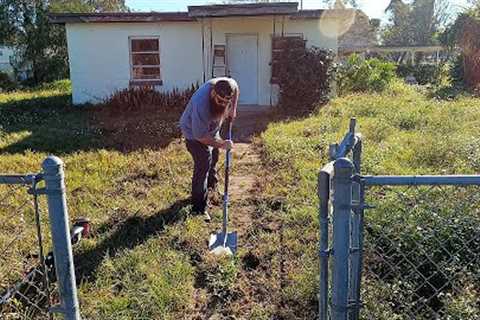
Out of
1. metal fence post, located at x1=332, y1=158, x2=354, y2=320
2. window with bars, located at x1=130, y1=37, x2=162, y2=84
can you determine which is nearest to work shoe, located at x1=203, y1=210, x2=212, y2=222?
metal fence post, located at x1=332, y1=158, x2=354, y2=320

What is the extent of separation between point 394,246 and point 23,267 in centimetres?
316

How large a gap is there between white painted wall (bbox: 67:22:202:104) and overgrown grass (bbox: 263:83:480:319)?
15.5 feet

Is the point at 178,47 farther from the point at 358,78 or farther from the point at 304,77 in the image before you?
the point at 358,78

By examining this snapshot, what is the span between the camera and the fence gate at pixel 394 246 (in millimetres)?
1862

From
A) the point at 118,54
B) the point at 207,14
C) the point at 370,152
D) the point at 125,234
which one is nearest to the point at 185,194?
the point at 125,234

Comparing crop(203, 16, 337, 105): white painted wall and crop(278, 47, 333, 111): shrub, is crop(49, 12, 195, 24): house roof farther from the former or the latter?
crop(278, 47, 333, 111): shrub

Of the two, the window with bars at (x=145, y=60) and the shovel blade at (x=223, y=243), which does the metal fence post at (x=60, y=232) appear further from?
the window with bars at (x=145, y=60)

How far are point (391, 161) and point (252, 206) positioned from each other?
2.49m

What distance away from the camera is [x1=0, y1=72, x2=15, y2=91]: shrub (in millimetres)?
21625

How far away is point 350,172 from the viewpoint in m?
1.80

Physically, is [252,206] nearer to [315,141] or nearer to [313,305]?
[313,305]

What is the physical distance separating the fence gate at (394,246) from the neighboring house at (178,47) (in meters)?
9.62

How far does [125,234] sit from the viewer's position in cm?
475

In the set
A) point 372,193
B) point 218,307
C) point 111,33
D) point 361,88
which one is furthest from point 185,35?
point 218,307
